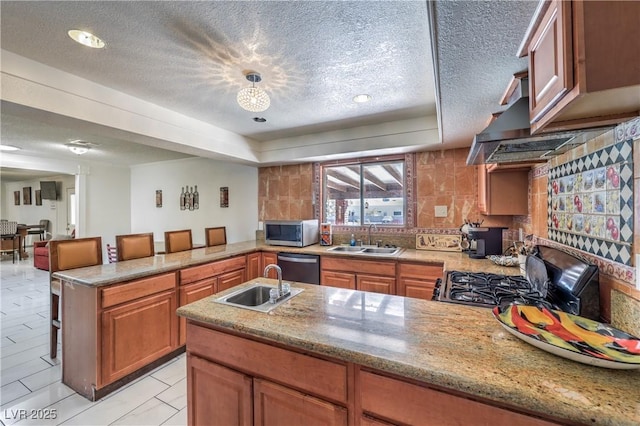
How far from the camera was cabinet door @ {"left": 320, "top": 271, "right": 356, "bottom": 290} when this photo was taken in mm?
3092

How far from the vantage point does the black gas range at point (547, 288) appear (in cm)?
127

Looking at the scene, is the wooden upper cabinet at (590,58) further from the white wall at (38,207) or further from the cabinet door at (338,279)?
the white wall at (38,207)

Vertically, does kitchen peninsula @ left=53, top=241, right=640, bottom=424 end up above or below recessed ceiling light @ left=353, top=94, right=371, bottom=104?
below

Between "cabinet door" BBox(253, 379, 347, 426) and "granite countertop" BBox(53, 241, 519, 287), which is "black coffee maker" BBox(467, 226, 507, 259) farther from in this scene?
"cabinet door" BBox(253, 379, 347, 426)

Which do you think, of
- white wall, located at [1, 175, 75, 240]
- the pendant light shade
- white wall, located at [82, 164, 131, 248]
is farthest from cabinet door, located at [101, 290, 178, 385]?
white wall, located at [1, 175, 75, 240]

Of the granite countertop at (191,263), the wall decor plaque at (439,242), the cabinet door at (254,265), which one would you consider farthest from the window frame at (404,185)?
the cabinet door at (254,265)

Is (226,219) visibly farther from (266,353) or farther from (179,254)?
A: (266,353)

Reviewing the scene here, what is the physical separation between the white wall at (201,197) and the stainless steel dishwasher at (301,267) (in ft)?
4.26

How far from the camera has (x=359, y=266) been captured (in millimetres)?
3066

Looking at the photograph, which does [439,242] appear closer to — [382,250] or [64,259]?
[382,250]

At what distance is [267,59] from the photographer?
1854mm

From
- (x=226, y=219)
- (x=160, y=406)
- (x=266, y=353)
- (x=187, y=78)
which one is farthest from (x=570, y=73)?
(x=226, y=219)

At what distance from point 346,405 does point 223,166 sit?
4.48 meters

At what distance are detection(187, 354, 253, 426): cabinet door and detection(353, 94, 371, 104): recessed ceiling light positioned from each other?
2.26 meters
